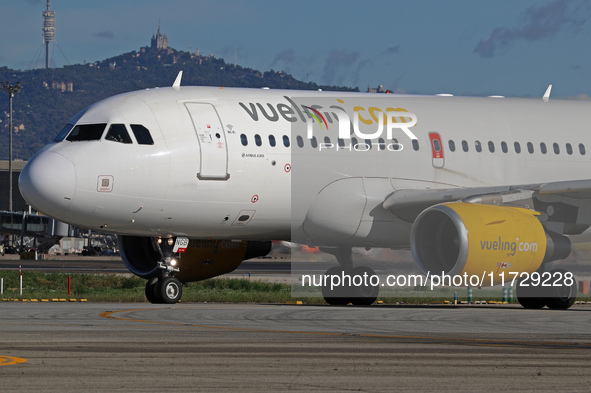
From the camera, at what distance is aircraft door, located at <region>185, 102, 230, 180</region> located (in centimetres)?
2006

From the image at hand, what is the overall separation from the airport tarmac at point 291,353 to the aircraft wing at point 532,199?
3.69 m

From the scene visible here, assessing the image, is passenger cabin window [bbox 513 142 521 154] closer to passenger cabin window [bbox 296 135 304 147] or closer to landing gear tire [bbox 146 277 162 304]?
passenger cabin window [bbox 296 135 304 147]

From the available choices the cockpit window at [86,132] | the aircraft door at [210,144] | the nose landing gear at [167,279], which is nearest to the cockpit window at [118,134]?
the cockpit window at [86,132]

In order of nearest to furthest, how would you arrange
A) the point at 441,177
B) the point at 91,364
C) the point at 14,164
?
1. the point at 91,364
2. the point at 441,177
3. the point at 14,164

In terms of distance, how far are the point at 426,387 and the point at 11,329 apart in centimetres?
723

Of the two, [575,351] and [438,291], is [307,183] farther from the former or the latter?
[438,291]

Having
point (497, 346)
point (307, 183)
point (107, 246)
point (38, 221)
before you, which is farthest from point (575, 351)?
point (107, 246)

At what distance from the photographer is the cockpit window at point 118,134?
19.8 metres

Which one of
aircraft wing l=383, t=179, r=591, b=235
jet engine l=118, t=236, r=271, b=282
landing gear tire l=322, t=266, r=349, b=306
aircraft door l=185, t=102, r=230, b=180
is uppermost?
aircraft door l=185, t=102, r=230, b=180

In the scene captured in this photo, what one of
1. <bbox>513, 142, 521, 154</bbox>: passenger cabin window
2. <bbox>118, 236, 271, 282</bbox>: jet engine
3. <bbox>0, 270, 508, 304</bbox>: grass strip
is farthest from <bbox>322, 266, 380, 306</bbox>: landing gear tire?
<bbox>513, 142, 521, 154</bbox>: passenger cabin window

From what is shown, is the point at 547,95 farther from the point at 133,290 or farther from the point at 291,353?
the point at 291,353

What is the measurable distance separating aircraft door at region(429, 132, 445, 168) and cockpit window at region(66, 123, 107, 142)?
728 centimetres

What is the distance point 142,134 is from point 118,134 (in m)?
0.47

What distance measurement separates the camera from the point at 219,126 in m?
20.4
